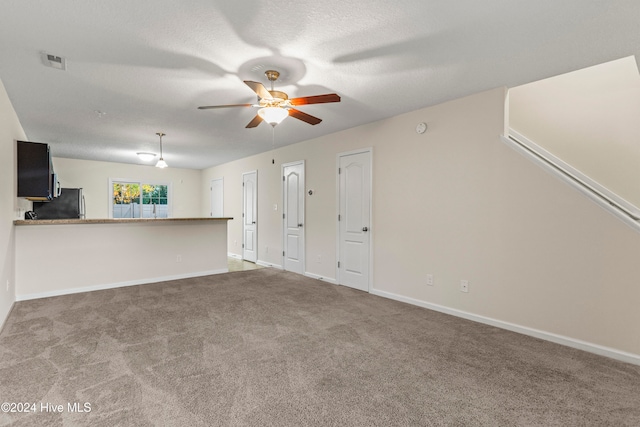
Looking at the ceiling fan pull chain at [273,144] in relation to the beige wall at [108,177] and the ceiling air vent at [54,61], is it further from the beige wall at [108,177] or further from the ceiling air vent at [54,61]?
the beige wall at [108,177]

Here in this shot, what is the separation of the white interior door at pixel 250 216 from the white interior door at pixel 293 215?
3.53 ft

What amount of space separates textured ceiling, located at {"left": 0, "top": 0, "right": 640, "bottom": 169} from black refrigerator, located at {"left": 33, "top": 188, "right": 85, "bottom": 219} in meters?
2.45

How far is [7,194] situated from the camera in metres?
3.28

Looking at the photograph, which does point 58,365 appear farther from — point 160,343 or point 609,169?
point 609,169

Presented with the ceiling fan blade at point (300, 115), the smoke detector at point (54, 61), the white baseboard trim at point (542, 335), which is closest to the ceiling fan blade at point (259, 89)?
the ceiling fan blade at point (300, 115)

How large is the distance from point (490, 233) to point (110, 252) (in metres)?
5.32

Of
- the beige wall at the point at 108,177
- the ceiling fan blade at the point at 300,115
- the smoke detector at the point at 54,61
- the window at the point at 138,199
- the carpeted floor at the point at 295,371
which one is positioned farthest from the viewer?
the window at the point at 138,199

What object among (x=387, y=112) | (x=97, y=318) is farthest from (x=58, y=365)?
(x=387, y=112)

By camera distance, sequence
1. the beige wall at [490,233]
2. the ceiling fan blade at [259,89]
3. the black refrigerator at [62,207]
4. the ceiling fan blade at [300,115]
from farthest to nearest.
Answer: the black refrigerator at [62,207]
the ceiling fan blade at [300,115]
the beige wall at [490,233]
the ceiling fan blade at [259,89]

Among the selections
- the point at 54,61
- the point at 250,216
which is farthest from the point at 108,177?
the point at 54,61

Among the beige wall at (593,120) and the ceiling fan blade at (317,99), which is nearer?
the ceiling fan blade at (317,99)

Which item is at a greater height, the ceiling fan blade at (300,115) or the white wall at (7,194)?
the ceiling fan blade at (300,115)

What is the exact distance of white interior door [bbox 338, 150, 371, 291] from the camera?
448 centimetres

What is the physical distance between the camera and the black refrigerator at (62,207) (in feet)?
18.4
